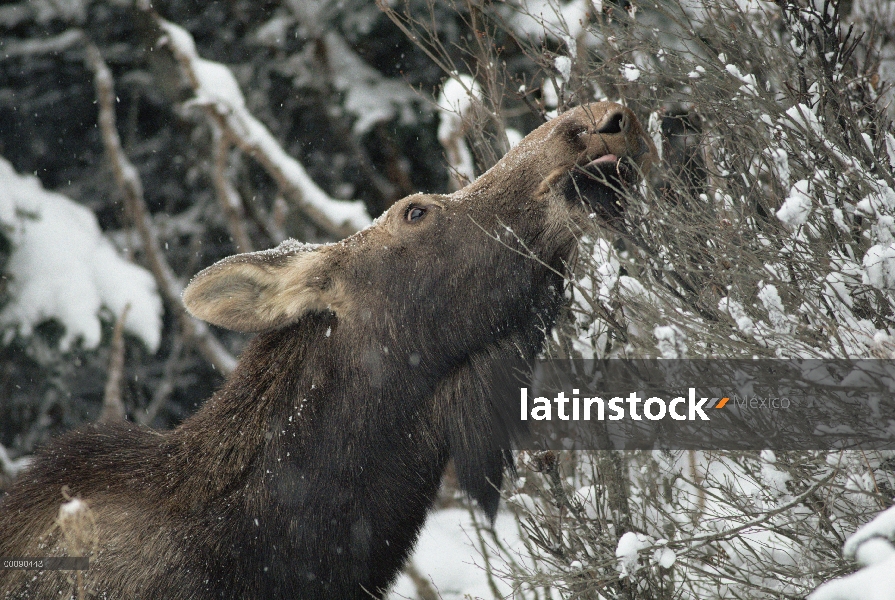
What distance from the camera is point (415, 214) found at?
3666 mm

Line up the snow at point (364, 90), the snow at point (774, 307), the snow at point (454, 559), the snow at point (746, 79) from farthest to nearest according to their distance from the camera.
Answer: the snow at point (364, 90), the snow at point (454, 559), the snow at point (746, 79), the snow at point (774, 307)

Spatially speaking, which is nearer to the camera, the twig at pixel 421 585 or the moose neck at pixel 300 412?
the moose neck at pixel 300 412

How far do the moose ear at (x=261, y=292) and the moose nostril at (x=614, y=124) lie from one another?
1.25 m

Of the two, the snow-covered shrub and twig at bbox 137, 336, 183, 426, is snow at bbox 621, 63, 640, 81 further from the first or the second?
twig at bbox 137, 336, 183, 426

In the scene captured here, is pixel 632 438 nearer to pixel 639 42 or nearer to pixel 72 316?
pixel 639 42

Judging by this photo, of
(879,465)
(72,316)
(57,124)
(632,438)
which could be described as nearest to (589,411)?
(632,438)

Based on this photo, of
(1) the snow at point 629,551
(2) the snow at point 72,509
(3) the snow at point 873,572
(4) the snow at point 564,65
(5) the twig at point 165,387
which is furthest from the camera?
(5) the twig at point 165,387

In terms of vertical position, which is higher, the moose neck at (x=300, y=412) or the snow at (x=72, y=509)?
the moose neck at (x=300, y=412)

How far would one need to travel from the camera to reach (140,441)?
3.64 metres

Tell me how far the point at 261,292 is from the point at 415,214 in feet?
2.34

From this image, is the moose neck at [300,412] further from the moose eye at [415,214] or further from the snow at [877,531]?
the snow at [877,531]

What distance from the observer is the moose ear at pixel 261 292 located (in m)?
3.43

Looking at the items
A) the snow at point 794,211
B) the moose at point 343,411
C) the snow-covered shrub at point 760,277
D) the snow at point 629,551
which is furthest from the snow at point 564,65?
the snow at point 629,551

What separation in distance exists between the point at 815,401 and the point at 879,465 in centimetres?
29
